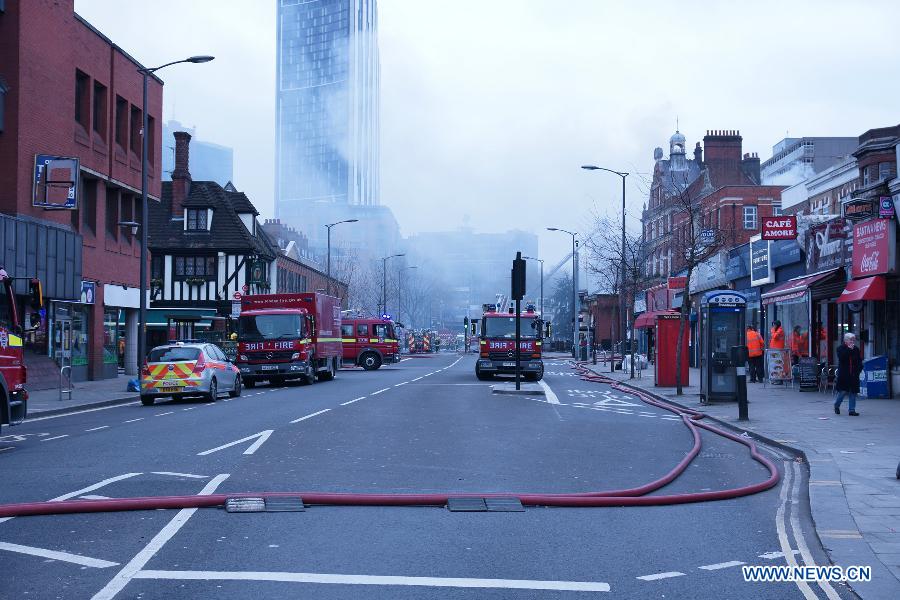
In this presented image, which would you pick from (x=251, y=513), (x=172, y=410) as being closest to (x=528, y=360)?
(x=172, y=410)

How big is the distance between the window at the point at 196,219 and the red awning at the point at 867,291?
42.4 metres

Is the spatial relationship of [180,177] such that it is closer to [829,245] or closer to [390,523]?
[829,245]

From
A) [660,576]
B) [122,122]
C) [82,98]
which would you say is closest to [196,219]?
[122,122]

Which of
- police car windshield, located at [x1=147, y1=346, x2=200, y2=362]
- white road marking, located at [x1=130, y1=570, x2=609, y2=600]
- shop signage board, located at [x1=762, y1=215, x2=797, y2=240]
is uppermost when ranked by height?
shop signage board, located at [x1=762, y1=215, x2=797, y2=240]

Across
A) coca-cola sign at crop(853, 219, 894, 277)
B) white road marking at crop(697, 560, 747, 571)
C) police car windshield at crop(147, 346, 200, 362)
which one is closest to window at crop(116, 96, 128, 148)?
police car windshield at crop(147, 346, 200, 362)

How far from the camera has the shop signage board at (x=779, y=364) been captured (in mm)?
28953

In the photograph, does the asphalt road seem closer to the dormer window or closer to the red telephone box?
the red telephone box

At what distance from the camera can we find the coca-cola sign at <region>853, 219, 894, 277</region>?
2346cm

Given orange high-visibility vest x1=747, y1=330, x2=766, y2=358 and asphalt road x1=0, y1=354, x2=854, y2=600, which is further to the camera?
orange high-visibility vest x1=747, y1=330, x2=766, y2=358

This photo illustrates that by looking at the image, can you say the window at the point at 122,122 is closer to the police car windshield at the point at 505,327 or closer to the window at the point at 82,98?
the window at the point at 82,98

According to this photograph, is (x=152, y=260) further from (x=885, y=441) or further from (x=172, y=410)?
(x=885, y=441)

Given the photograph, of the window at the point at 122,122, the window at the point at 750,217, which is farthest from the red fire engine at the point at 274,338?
the window at the point at 750,217

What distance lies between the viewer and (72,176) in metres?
30.5

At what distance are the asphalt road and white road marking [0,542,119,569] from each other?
0.01 meters
